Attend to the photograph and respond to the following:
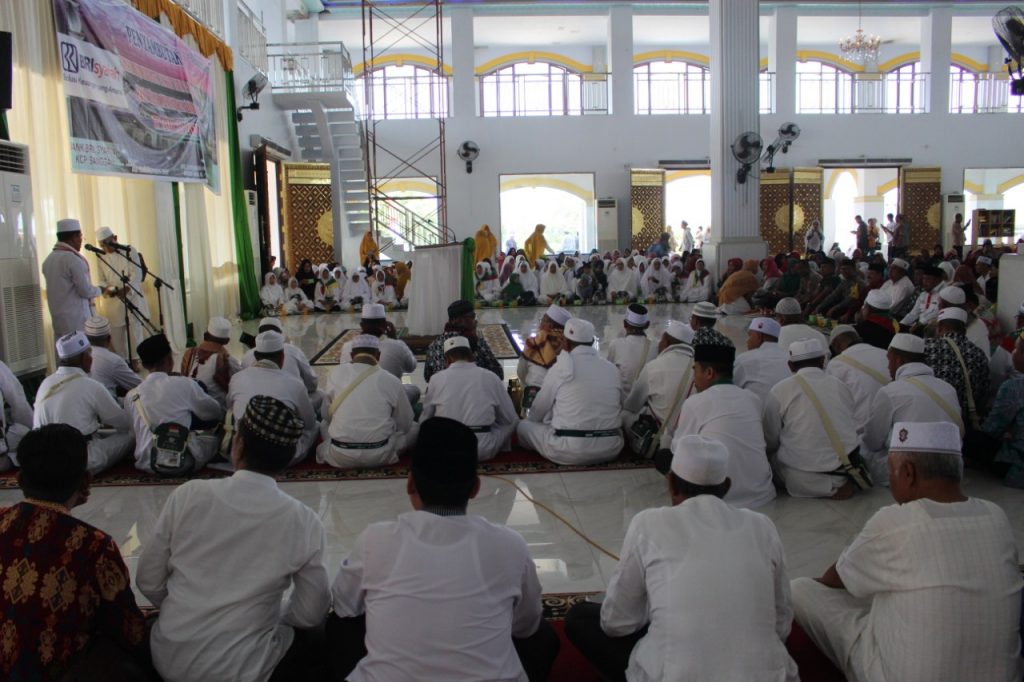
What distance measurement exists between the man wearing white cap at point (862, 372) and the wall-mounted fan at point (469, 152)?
41.2ft

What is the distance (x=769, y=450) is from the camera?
136 inches

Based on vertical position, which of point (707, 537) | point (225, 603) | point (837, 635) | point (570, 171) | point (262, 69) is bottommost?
point (837, 635)

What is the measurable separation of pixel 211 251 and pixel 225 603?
8.04m

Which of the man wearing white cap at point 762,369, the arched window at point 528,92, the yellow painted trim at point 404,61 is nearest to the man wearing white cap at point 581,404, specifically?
the man wearing white cap at point 762,369

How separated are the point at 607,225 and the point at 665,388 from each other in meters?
12.3

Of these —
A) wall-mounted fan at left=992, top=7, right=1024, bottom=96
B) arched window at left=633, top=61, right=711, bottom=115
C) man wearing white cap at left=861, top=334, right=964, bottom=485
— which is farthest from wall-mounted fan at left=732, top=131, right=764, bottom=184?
man wearing white cap at left=861, top=334, right=964, bottom=485

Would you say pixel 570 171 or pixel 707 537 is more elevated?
pixel 570 171

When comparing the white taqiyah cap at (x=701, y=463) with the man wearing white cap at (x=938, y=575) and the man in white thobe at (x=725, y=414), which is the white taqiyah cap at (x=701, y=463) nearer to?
the man wearing white cap at (x=938, y=575)

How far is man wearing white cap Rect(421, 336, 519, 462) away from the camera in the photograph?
3.75 meters

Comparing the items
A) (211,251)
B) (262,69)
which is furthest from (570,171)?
(211,251)

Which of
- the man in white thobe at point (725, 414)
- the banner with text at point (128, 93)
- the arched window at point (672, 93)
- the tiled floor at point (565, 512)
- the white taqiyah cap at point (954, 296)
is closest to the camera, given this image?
the tiled floor at point (565, 512)

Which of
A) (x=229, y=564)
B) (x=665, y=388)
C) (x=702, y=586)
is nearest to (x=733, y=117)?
(x=665, y=388)

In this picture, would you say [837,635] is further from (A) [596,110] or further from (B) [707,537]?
(A) [596,110]

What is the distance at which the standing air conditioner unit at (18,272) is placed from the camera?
4.91 m
